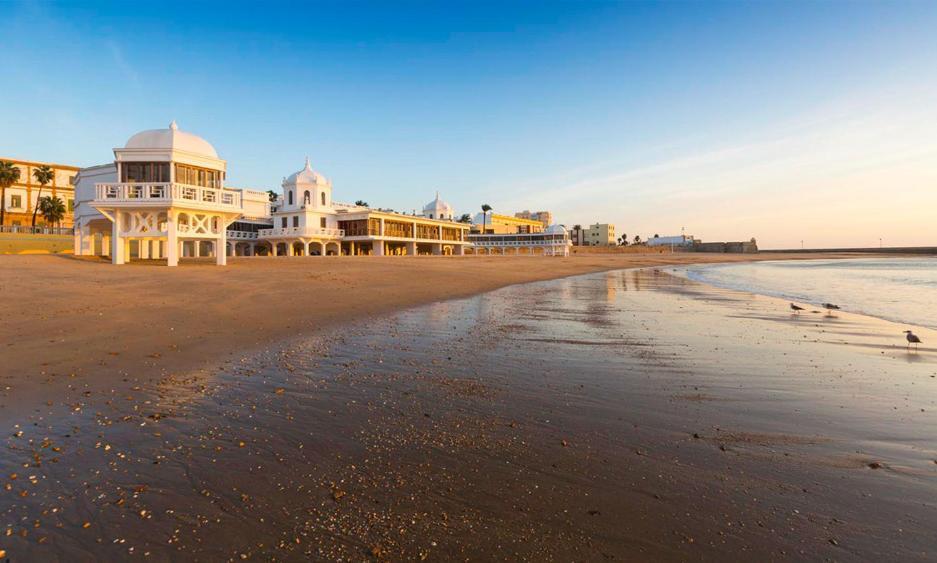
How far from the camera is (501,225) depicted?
141125 millimetres

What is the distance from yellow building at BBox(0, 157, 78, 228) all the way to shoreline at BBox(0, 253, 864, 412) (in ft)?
224

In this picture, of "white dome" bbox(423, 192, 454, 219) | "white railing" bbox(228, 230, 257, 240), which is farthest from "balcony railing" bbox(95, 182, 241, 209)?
"white dome" bbox(423, 192, 454, 219)

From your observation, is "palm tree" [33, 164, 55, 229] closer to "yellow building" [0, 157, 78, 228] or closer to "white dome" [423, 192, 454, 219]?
"yellow building" [0, 157, 78, 228]

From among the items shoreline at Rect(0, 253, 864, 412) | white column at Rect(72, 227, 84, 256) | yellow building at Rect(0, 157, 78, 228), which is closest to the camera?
shoreline at Rect(0, 253, 864, 412)

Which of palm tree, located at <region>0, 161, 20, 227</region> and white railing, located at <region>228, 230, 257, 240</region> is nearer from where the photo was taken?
white railing, located at <region>228, 230, 257, 240</region>

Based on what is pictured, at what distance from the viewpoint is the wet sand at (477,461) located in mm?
3057

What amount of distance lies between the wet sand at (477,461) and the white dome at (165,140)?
22.9 metres

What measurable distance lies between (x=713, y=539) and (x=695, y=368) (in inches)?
210

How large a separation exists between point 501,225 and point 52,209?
102017mm

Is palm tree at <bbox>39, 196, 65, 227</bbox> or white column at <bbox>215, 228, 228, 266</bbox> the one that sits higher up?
palm tree at <bbox>39, 196, 65, 227</bbox>

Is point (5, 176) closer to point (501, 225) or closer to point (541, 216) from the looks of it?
point (501, 225)

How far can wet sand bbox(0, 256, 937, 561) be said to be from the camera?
306 cm

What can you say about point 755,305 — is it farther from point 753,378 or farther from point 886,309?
point 753,378

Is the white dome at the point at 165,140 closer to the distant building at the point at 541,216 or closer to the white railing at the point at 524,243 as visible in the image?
the white railing at the point at 524,243
